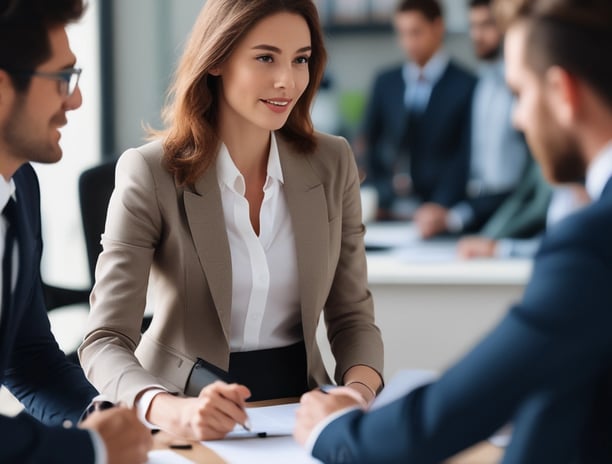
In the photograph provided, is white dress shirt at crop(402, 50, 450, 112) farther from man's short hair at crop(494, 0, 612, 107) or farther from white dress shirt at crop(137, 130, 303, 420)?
man's short hair at crop(494, 0, 612, 107)

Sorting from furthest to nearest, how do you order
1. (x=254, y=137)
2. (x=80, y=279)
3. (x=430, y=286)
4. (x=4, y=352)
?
(x=80, y=279)
(x=430, y=286)
(x=254, y=137)
(x=4, y=352)

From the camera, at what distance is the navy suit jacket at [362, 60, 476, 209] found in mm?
5098

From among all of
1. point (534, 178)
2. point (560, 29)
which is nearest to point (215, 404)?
point (560, 29)

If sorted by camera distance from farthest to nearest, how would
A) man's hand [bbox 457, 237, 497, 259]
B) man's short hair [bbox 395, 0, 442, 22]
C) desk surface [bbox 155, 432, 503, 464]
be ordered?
man's short hair [bbox 395, 0, 442, 22] → man's hand [bbox 457, 237, 497, 259] → desk surface [bbox 155, 432, 503, 464]

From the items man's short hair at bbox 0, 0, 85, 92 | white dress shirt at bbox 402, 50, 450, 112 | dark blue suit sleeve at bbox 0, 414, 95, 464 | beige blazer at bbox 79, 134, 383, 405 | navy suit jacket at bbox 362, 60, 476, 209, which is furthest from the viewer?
white dress shirt at bbox 402, 50, 450, 112

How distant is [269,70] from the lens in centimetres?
195

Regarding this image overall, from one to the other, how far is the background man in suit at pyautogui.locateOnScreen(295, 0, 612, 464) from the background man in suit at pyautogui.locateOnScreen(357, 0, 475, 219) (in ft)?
12.9

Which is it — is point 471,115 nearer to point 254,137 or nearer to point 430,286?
point 430,286

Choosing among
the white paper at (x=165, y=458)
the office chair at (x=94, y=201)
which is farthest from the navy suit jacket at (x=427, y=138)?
the white paper at (x=165, y=458)

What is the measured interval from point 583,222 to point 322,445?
45 centimetres

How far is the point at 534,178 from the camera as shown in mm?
4477

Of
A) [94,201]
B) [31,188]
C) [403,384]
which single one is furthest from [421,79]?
[31,188]

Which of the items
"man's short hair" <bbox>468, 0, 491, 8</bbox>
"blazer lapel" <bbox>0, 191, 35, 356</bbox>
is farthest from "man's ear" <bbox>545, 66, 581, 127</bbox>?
"man's short hair" <bbox>468, 0, 491, 8</bbox>

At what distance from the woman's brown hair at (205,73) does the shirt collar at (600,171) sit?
0.99 meters
